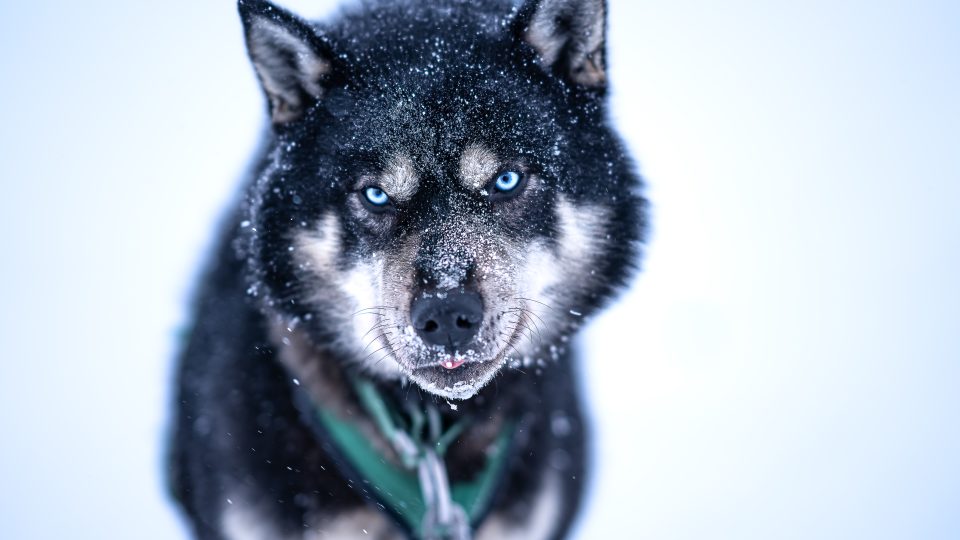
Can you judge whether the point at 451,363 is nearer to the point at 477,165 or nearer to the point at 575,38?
the point at 477,165

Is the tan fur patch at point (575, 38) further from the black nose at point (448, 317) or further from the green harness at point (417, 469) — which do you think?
the green harness at point (417, 469)

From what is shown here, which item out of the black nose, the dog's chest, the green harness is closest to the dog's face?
the black nose

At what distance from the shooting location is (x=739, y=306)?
3.14 metres

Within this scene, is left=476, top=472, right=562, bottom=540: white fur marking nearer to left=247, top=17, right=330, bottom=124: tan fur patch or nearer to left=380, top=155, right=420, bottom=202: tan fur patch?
left=380, top=155, right=420, bottom=202: tan fur patch

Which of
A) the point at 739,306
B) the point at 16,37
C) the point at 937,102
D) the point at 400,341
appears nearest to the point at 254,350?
the point at 400,341

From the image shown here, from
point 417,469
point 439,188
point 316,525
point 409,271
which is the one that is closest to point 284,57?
point 439,188

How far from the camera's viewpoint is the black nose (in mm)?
1537

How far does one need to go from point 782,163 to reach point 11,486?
3.76m

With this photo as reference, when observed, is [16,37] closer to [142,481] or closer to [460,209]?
[142,481]

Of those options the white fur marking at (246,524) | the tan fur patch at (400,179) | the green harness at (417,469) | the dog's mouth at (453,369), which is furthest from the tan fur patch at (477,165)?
the white fur marking at (246,524)

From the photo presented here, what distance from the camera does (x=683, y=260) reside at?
10.6 feet

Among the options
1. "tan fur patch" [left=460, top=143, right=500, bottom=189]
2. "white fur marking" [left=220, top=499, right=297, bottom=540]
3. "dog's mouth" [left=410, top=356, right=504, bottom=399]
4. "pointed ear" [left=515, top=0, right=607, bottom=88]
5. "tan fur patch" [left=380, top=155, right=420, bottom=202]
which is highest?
"pointed ear" [left=515, top=0, right=607, bottom=88]

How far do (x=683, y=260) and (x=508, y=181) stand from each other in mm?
1758

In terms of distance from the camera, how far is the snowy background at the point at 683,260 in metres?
2.70
